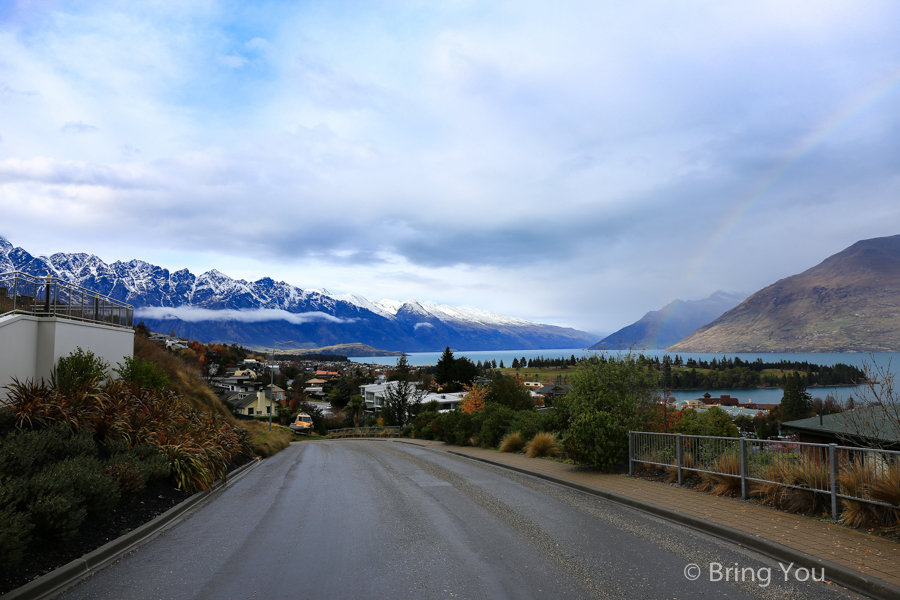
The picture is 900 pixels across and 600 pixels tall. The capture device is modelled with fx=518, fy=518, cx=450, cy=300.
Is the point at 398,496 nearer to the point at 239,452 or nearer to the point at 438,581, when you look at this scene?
the point at 438,581

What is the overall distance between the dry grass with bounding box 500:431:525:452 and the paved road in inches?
368

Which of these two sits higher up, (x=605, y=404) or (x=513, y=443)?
(x=605, y=404)

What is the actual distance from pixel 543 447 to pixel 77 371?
14254mm

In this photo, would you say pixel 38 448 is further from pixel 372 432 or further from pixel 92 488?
pixel 372 432

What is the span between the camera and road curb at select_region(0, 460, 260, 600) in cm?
539

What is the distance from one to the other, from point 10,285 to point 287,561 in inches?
479

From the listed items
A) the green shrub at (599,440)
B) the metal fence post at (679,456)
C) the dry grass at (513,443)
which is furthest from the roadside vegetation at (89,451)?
the metal fence post at (679,456)

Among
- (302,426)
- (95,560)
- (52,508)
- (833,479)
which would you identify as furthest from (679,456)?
(302,426)

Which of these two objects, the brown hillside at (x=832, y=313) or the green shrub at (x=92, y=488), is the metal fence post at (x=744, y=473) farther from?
the brown hillside at (x=832, y=313)

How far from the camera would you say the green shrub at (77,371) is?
1284 cm

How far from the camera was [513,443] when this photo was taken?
2053 cm

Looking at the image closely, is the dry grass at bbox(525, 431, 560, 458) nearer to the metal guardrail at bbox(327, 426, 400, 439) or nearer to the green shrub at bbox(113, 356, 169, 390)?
the green shrub at bbox(113, 356, 169, 390)

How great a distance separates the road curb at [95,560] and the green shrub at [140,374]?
8.99 meters

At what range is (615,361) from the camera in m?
15.1
